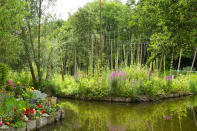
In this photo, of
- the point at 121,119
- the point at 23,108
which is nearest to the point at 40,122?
the point at 23,108

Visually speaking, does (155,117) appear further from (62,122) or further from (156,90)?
(156,90)

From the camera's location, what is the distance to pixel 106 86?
827 cm

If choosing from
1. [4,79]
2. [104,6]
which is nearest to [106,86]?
[4,79]

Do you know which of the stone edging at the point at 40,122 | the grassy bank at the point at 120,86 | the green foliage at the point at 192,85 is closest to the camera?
the stone edging at the point at 40,122

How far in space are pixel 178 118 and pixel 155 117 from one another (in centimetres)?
55

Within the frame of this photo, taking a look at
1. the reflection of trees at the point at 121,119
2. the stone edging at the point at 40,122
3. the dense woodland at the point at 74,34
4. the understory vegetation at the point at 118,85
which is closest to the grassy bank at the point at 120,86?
the understory vegetation at the point at 118,85

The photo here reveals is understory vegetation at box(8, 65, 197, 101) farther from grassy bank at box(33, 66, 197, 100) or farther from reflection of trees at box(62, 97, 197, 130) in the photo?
reflection of trees at box(62, 97, 197, 130)

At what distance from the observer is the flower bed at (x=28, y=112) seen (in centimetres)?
390

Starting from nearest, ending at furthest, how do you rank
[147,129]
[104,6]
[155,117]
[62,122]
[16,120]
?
[16,120]
[147,129]
[62,122]
[155,117]
[104,6]

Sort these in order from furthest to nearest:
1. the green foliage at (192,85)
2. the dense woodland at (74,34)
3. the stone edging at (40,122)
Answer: the green foliage at (192,85), the dense woodland at (74,34), the stone edging at (40,122)

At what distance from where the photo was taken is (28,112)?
4375mm

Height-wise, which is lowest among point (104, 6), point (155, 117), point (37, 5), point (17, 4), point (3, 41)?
point (155, 117)

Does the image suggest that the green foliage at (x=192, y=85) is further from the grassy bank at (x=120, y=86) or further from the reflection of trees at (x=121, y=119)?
the reflection of trees at (x=121, y=119)

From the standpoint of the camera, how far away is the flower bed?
3902 mm
